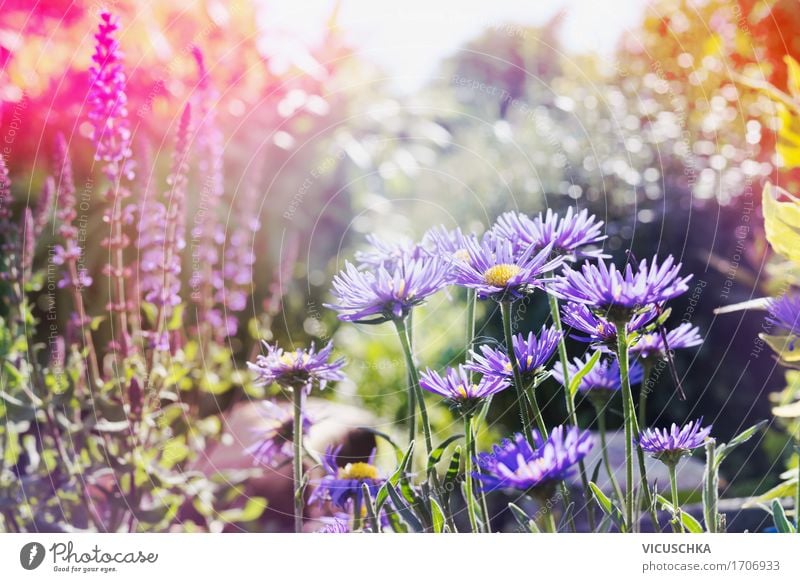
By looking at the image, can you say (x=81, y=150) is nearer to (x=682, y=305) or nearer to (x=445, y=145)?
(x=445, y=145)

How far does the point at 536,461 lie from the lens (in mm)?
321

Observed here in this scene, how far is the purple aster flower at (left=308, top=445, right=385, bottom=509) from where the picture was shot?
421 mm

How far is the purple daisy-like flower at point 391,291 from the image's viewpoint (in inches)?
13.9

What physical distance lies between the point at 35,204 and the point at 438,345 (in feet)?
1.26

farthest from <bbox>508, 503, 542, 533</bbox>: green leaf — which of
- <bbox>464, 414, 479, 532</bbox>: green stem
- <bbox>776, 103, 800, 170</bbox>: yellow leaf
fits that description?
<bbox>776, 103, 800, 170</bbox>: yellow leaf

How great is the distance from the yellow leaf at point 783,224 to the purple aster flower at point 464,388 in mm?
187

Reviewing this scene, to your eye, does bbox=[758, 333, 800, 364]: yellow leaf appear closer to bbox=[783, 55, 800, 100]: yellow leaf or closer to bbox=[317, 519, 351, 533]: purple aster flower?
bbox=[783, 55, 800, 100]: yellow leaf

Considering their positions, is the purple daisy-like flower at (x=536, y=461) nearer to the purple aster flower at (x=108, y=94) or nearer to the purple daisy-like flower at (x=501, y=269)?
the purple daisy-like flower at (x=501, y=269)

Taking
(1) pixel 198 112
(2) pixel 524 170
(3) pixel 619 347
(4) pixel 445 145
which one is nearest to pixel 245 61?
(1) pixel 198 112

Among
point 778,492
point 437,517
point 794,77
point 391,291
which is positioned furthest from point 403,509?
point 794,77

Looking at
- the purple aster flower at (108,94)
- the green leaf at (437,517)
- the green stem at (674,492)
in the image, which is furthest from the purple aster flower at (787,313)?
the purple aster flower at (108,94)

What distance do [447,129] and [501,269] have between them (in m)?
0.38

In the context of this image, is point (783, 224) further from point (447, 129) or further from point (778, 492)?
point (447, 129)

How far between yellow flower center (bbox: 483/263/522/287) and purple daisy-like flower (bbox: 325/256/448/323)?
23 millimetres
